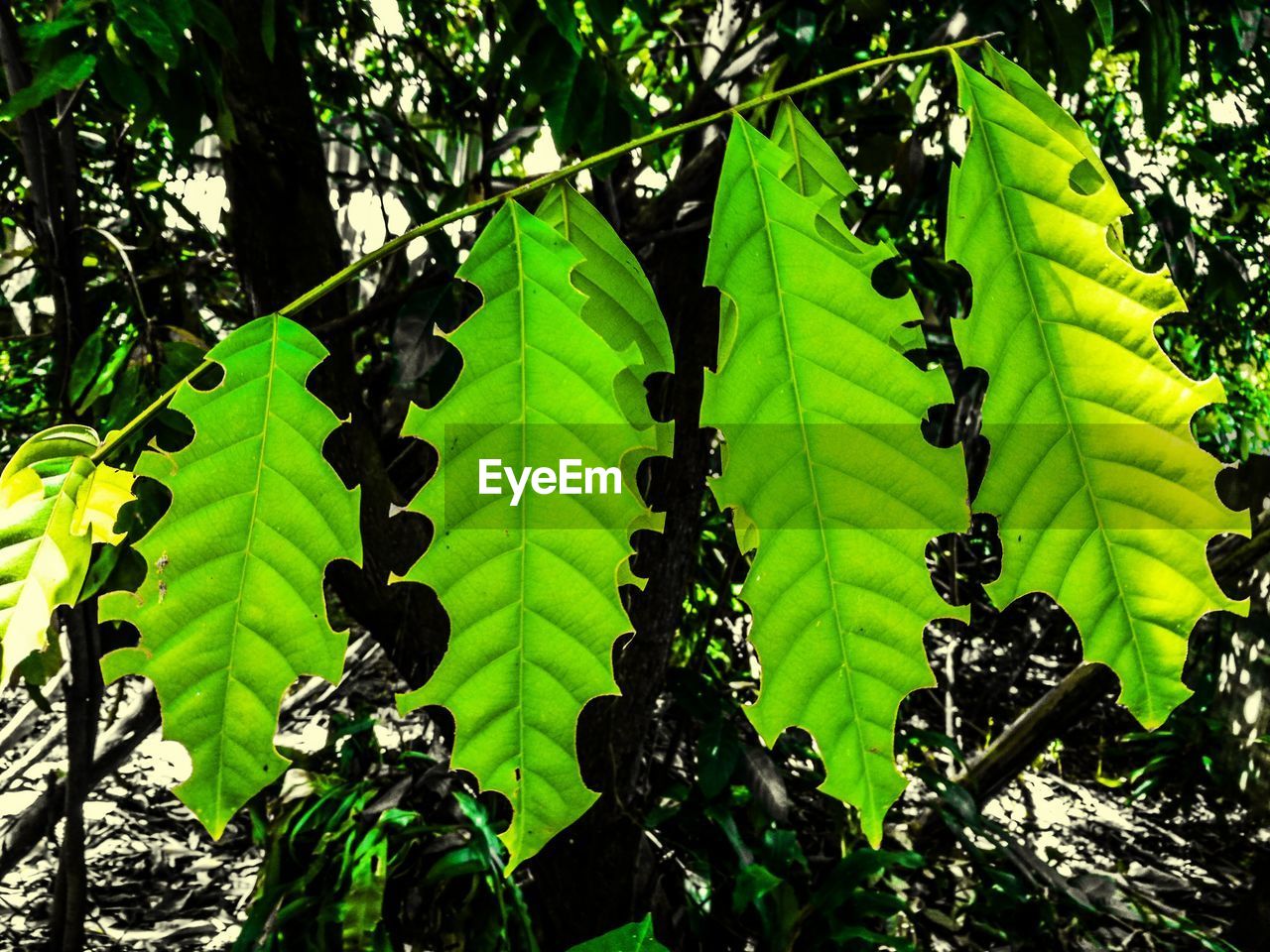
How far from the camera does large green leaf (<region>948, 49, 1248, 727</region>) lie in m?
0.26

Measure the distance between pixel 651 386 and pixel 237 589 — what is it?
0.97 m

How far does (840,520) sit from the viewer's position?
0.91ft

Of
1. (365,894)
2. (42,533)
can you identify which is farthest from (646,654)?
(42,533)

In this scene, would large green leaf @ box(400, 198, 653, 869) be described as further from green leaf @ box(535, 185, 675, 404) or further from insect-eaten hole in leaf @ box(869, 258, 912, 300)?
insect-eaten hole in leaf @ box(869, 258, 912, 300)

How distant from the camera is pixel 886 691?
0.90 feet

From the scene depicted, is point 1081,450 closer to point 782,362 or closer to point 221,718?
point 782,362

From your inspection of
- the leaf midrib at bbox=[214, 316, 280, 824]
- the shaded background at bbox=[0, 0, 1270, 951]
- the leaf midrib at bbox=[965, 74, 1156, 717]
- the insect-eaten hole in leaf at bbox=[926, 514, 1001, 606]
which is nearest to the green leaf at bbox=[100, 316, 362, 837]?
the leaf midrib at bbox=[214, 316, 280, 824]

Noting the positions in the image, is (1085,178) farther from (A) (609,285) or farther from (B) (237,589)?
(B) (237,589)

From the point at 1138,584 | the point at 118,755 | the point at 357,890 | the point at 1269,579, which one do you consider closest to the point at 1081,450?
the point at 1138,584

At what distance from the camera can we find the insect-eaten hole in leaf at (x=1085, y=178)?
306mm

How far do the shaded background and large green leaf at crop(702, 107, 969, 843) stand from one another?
1.44 feet

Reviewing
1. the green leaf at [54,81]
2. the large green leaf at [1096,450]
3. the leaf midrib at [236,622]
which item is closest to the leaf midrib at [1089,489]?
the large green leaf at [1096,450]

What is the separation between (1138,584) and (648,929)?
201 millimetres

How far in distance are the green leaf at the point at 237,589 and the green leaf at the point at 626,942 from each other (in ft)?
0.40
